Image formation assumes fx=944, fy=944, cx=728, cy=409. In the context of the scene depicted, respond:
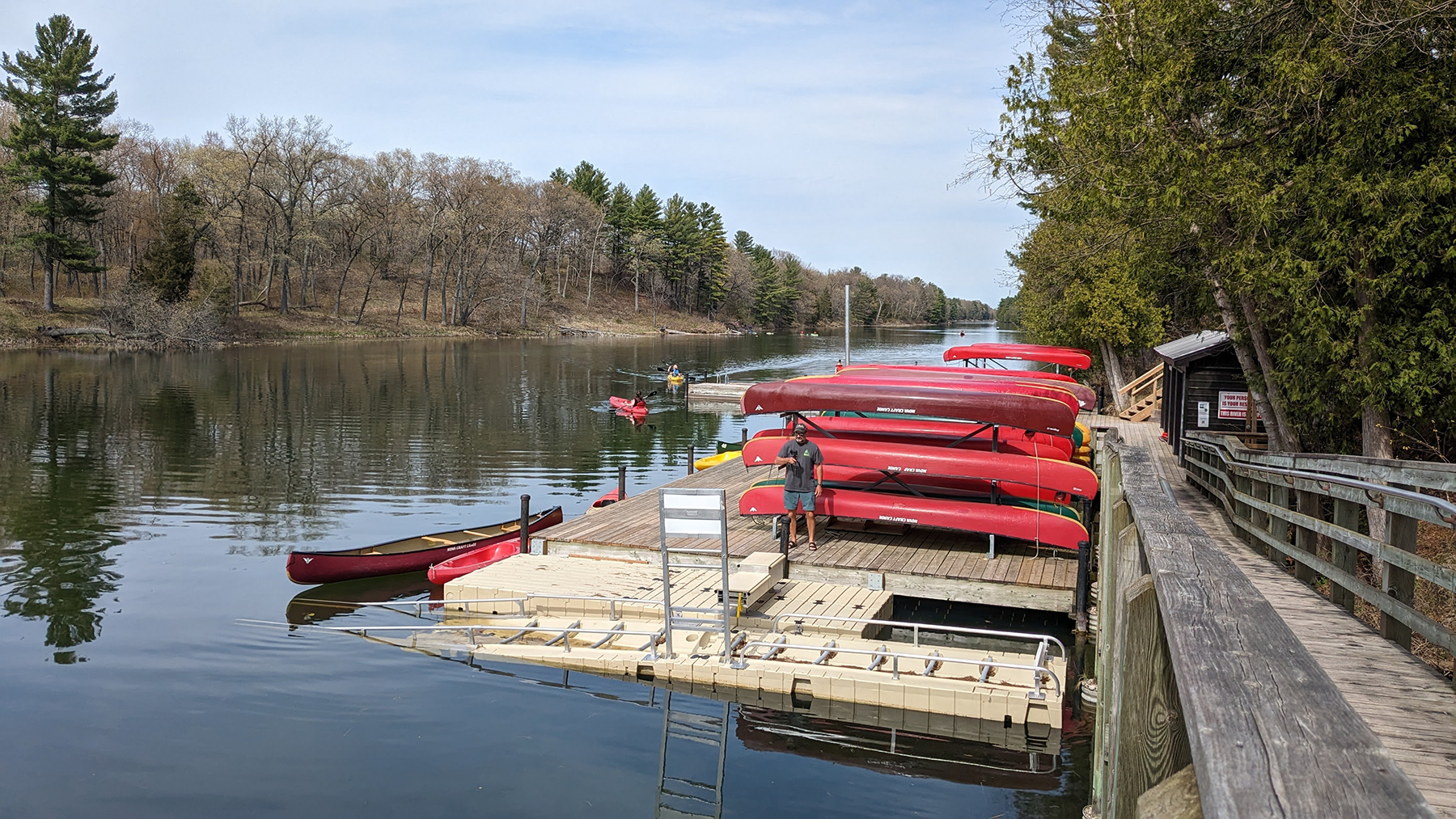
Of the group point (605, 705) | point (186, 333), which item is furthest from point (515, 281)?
point (605, 705)

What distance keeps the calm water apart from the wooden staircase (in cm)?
1633

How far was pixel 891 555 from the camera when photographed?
14.2 m

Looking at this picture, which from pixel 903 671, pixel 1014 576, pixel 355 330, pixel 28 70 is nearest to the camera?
pixel 903 671

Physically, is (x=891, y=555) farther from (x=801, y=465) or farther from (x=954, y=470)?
(x=801, y=465)

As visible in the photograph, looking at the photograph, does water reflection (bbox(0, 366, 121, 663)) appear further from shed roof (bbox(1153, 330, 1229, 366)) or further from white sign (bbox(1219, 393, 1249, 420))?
white sign (bbox(1219, 393, 1249, 420))

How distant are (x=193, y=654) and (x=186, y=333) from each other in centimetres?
5801

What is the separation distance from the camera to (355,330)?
7844 cm

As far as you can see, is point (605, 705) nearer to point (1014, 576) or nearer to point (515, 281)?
point (1014, 576)

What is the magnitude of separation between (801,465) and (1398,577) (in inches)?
370

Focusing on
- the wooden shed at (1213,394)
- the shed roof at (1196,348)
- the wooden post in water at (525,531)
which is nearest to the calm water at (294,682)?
the wooden post in water at (525,531)

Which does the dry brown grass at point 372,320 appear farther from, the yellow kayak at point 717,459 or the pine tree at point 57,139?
the yellow kayak at point 717,459

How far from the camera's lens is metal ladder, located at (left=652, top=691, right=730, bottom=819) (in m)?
9.28

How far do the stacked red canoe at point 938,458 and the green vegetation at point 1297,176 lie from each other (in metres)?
3.42

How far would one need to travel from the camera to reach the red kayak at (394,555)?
15742 mm
